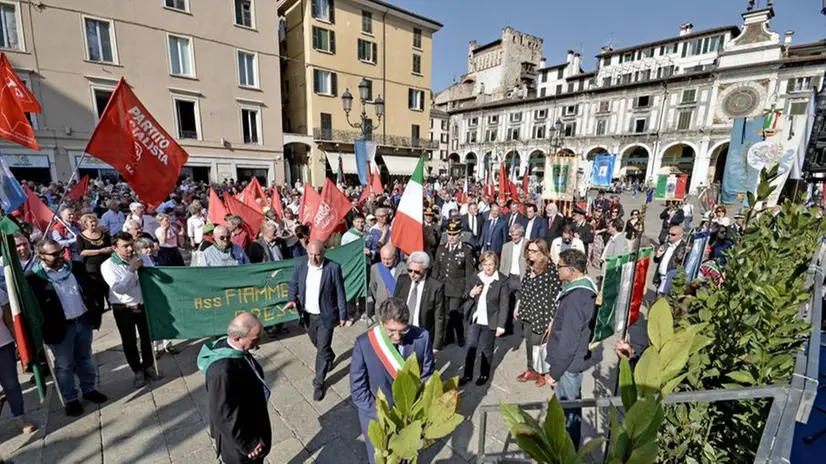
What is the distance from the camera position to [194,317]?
465 centimetres

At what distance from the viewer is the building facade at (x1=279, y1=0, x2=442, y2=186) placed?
2609cm

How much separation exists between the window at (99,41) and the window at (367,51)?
15581mm

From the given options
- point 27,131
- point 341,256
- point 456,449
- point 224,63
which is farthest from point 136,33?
point 456,449

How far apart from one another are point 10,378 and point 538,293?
17.4ft

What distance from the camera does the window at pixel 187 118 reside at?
65.6 feet

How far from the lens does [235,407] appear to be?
228 cm

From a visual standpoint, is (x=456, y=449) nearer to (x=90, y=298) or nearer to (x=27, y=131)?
(x=90, y=298)

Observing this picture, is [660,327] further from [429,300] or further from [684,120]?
[684,120]

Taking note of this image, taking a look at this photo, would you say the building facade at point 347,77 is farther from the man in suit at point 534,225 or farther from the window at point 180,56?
the man in suit at point 534,225

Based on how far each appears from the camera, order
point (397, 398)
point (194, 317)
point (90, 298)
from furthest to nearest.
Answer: point (194, 317) < point (90, 298) < point (397, 398)

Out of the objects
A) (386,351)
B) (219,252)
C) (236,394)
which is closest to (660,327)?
(386,351)

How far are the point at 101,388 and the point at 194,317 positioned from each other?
115cm

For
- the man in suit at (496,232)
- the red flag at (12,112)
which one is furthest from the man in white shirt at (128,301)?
the man in suit at (496,232)

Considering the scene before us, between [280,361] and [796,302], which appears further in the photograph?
[280,361]
